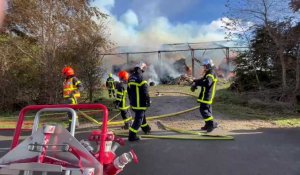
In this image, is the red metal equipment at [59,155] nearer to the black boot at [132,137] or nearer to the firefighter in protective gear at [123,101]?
the black boot at [132,137]

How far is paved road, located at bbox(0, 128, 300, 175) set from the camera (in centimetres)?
668

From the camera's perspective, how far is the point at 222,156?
24.8ft

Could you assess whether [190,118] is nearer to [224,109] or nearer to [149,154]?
[224,109]

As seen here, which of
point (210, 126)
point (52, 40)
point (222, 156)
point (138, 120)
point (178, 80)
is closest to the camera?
point (222, 156)

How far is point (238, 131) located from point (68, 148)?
22.2 feet

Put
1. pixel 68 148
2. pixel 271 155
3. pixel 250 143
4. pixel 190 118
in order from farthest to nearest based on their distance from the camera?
pixel 190 118
pixel 250 143
pixel 271 155
pixel 68 148

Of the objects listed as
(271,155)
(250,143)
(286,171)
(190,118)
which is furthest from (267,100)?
(286,171)

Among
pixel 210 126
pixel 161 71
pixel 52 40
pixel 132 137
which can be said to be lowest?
pixel 132 137

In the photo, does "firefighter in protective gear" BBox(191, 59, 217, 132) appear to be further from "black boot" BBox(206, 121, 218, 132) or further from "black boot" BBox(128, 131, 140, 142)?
"black boot" BBox(128, 131, 140, 142)

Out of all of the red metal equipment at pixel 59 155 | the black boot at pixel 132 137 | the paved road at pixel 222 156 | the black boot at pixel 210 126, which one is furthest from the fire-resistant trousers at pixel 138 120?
the red metal equipment at pixel 59 155

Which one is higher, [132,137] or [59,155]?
[59,155]

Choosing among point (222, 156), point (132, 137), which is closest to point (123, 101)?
point (132, 137)

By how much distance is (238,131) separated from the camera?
10.2 m

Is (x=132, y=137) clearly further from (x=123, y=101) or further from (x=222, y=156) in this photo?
(x=222, y=156)
